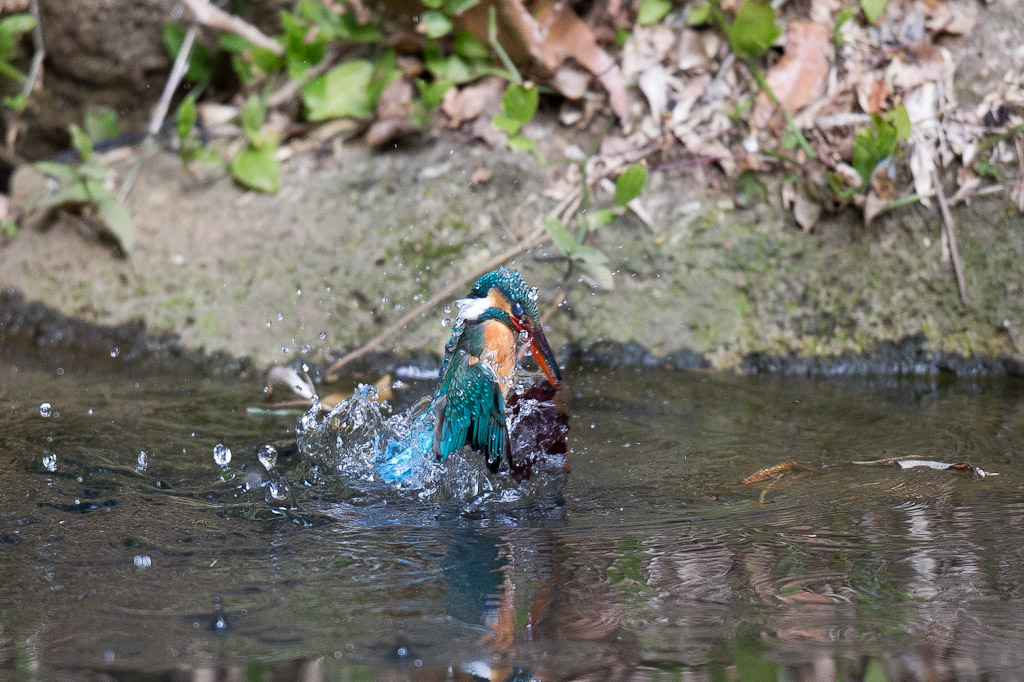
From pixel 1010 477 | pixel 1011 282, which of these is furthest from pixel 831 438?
pixel 1011 282

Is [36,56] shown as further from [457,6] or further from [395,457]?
[395,457]

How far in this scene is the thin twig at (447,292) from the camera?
427 centimetres

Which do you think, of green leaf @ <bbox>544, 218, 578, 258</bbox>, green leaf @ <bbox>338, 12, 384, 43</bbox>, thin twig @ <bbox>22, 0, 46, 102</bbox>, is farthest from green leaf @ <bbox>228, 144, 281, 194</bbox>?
green leaf @ <bbox>544, 218, 578, 258</bbox>

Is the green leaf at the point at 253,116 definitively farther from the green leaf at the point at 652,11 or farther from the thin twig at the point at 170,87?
the green leaf at the point at 652,11

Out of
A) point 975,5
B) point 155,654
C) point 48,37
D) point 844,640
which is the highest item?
point 48,37

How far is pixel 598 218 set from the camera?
4.33m

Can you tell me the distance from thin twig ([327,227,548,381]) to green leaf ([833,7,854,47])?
63.9 inches

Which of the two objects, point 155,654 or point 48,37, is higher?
point 48,37

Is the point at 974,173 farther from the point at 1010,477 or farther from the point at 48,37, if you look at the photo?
the point at 48,37

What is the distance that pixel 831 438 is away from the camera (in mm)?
3361

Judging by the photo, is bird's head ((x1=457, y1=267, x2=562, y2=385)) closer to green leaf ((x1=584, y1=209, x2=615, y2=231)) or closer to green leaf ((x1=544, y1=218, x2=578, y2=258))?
green leaf ((x1=544, y1=218, x2=578, y2=258))

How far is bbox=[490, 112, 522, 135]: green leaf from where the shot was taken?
4.61 meters

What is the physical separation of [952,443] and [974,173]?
1.57 meters

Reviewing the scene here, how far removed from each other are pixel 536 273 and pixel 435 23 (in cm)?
131
